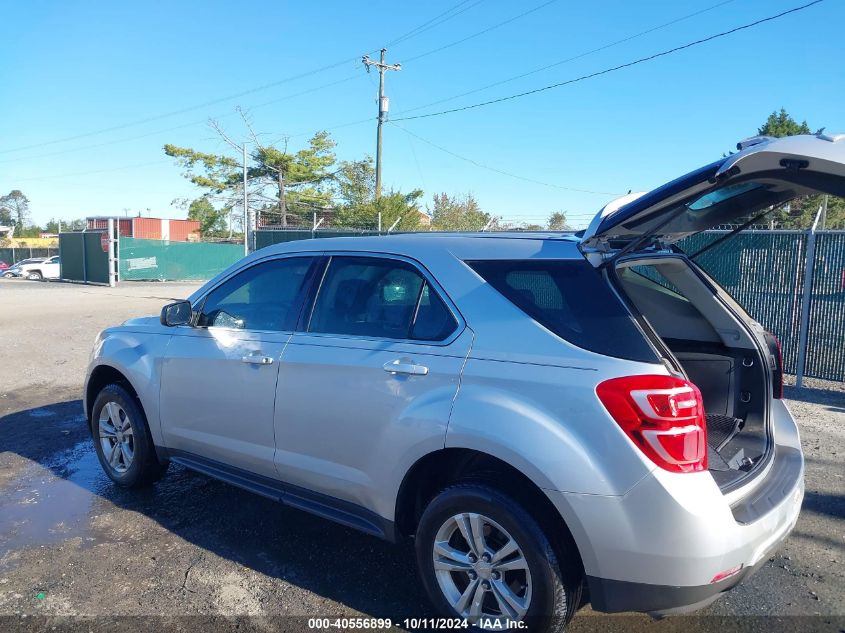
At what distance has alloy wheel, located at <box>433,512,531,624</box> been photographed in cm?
279

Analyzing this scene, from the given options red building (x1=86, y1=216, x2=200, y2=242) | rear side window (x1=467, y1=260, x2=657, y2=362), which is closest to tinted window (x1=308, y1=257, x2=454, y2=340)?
rear side window (x1=467, y1=260, x2=657, y2=362)

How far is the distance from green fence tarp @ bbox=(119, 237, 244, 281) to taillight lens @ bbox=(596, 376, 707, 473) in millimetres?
29453

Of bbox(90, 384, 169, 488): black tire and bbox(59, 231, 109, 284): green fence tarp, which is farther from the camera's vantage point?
bbox(59, 231, 109, 284): green fence tarp

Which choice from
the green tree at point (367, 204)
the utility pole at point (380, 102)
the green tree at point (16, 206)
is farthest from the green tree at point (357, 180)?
the green tree at point (16, 206)

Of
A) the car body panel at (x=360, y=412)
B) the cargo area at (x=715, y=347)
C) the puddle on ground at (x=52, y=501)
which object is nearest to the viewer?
the car body panel at (x=360, y=412)

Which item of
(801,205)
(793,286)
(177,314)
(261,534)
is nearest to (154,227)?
(801,205)

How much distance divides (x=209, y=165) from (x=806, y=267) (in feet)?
136

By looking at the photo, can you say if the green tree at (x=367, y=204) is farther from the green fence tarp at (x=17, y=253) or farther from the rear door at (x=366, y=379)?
the green fence tarp at (x=17, y=253)

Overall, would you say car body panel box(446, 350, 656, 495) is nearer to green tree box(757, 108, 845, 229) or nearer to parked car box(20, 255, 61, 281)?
green tree box(757, 108, 845, 229)

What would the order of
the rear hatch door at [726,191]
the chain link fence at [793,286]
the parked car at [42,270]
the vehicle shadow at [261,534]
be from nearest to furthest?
the rear hatch door at [726,191], the vehicle shadow at [261,534], the chain link fence at [793,286], the parked car at [42,270]

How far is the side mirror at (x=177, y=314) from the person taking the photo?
4.27m

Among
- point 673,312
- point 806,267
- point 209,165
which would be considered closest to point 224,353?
point 673,312

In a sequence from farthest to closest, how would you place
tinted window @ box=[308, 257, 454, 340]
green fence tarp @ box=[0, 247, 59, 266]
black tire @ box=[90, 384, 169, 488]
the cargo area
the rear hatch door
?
green fence tarp @ box=[0, 247, 59, 266] → black tire @ box=[90, 384, 169, 488] → the cargo area → tinted window @ box=[308, 257, 454, 340] → the rear hatch door

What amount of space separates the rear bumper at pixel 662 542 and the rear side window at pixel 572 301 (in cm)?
52
